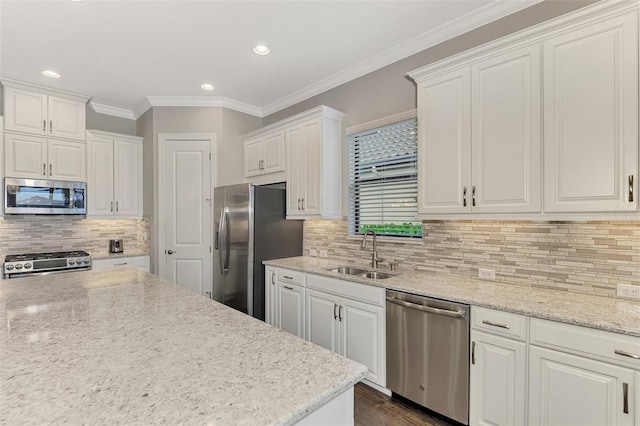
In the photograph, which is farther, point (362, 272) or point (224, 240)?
point (224, 240)

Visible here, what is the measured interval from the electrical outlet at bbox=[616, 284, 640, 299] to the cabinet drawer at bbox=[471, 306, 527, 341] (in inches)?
26.1

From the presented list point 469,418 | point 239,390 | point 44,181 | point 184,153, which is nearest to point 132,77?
point 184,153

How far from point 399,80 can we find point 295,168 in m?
1.35

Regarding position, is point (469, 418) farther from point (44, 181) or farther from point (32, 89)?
point (32, 89)

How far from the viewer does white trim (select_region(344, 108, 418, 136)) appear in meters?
2.82

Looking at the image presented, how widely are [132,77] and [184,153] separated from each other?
3.34ft

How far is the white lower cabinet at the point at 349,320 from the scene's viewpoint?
239 centimetres

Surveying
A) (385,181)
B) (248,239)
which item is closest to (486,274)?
(385,181)

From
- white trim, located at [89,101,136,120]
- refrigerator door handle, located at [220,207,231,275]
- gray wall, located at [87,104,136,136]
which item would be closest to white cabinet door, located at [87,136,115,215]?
gray wall, located at [87,104,136,136]

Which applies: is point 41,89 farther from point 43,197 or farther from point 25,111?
point 43,197

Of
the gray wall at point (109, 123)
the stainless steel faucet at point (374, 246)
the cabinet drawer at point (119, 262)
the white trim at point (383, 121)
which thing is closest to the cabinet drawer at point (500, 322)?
the stainless steel faucet at point (374, 246)

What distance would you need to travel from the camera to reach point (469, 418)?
195 centimetres

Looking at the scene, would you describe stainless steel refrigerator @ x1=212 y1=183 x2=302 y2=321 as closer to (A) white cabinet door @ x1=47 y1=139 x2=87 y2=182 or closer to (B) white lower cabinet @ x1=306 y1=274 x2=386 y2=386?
(B) white lower cabinet @ x1=306 y1=274 x2=386 y2=386

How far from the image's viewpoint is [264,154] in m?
3.93
